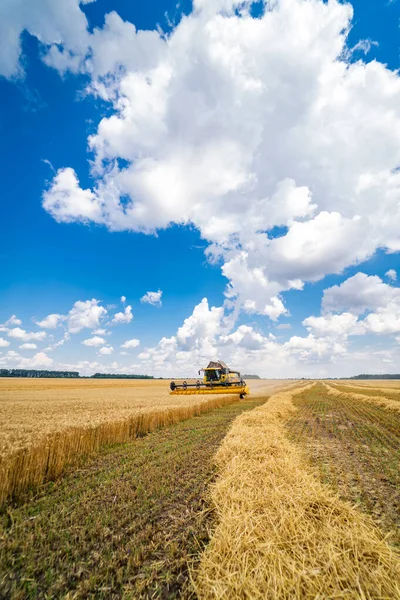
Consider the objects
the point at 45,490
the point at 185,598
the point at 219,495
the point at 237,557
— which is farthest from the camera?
the point at 45,490

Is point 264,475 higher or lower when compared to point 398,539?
higher

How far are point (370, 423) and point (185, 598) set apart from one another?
15.7 meters

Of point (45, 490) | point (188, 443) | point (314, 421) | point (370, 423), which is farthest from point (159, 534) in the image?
point (370, 423)

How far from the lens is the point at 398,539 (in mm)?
4066

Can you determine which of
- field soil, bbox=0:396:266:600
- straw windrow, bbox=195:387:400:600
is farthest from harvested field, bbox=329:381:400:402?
field soil, bbox=0:396:266:600

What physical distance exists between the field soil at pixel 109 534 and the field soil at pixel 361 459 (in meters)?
2.69

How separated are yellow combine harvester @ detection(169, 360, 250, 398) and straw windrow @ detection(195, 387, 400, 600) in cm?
2602

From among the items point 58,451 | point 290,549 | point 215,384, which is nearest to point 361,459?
point 290,549

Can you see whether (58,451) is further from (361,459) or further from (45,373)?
(45,373)

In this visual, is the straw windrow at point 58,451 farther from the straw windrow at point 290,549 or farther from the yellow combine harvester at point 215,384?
the yellow combine harvester at point 215,384

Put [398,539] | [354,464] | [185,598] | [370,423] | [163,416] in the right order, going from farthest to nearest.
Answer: [370,423], [163,416], [354,464], [398,539], [185,598]

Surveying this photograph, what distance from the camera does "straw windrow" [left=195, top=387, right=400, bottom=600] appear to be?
267cm

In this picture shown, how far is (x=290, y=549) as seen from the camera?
327cm

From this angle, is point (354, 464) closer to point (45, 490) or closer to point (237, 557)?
point (237, 557)
